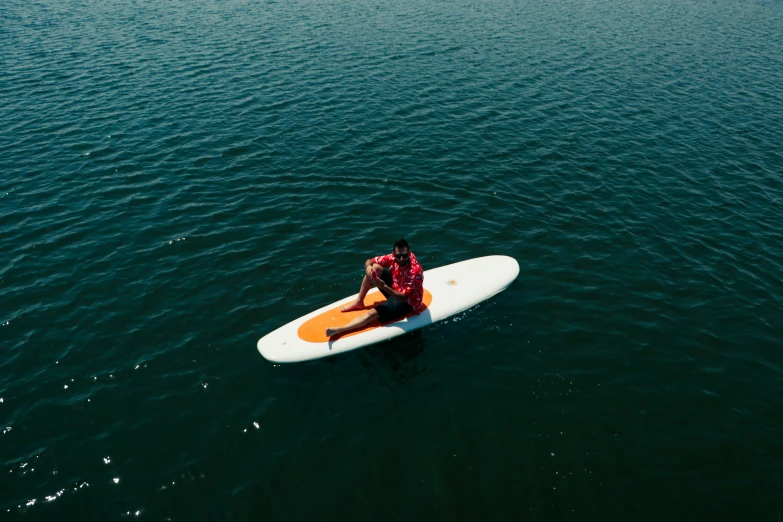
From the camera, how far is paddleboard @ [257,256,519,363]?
1352cm

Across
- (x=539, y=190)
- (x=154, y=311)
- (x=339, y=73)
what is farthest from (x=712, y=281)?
(x=339, y=73)

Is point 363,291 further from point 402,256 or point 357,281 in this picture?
point 357,281

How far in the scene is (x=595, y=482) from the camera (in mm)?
10984

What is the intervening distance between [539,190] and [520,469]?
518 inches

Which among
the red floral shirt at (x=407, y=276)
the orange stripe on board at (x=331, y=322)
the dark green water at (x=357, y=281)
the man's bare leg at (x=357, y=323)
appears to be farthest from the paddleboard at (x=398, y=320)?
the red floral shirt at (x=407, y=276)

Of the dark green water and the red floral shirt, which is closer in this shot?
the dark green water

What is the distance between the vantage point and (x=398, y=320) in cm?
1442

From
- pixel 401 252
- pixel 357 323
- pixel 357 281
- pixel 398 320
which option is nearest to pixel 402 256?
pixel 401 252

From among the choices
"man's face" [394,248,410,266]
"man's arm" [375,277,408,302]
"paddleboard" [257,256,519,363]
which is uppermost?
"man's face" [394,248,410,266]

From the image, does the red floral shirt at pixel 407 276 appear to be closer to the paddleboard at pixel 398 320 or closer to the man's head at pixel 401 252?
the man's head at pixel 401 252

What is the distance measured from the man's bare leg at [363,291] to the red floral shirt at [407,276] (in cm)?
22

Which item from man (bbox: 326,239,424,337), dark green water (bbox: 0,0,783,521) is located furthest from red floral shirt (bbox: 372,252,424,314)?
dark green water (bbox: 0,0,783,521)

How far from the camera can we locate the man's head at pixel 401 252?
13.4m

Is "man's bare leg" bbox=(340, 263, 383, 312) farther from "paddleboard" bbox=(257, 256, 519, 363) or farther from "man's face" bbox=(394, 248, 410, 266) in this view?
"man's face" bbox=(394, 248, 410, 266)
